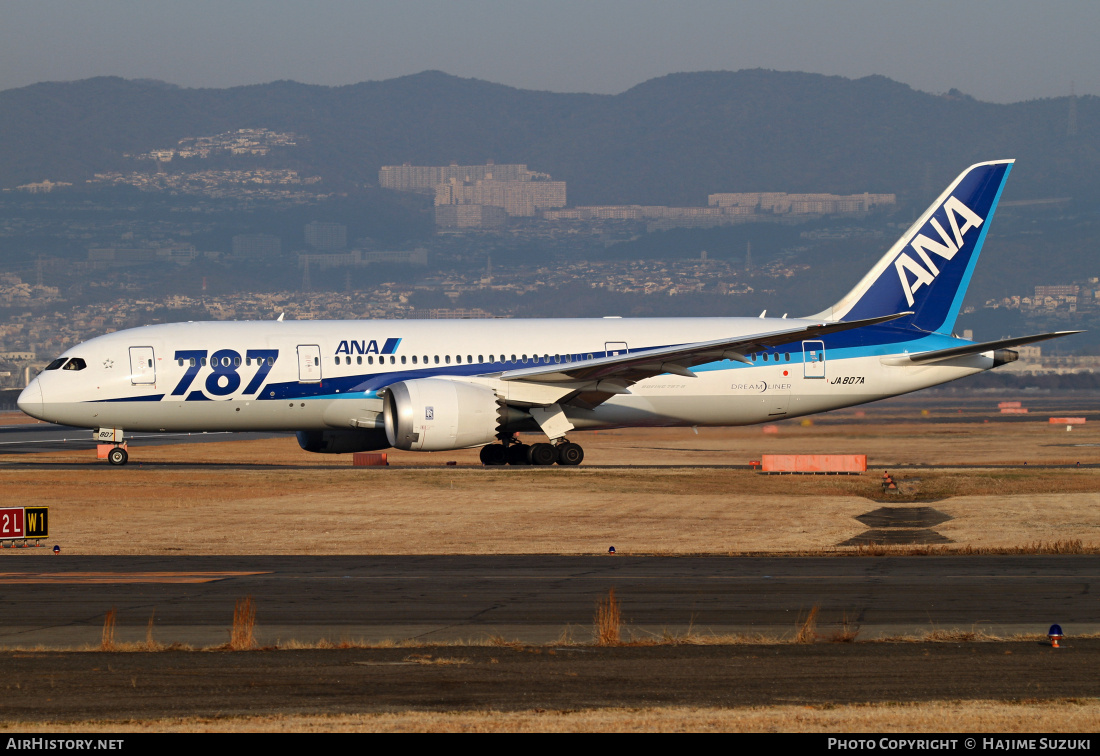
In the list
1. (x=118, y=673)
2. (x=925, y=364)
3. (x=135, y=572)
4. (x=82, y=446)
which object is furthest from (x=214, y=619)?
(x=82, y=446)

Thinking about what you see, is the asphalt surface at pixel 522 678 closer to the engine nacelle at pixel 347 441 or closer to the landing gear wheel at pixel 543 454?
the landing gear wheel at pixel 543 454

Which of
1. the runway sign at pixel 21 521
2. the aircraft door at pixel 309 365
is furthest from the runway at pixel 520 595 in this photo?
the aircraft door at pixel 309 365

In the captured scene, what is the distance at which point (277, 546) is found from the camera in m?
23.6

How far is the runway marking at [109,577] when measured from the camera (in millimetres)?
18938

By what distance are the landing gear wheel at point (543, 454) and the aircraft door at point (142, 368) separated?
11.1 meters

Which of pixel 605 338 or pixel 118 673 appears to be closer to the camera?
pixel 118 673

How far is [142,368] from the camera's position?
119ft

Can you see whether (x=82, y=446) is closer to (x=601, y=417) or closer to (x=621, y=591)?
(x=601, y=417)

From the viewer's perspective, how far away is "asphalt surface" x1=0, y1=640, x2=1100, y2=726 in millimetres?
11312

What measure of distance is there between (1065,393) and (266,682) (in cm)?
15761

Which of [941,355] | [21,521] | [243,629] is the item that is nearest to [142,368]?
[21,521]

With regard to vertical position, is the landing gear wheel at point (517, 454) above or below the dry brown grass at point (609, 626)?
above

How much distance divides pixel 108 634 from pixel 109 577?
5614 millimetres

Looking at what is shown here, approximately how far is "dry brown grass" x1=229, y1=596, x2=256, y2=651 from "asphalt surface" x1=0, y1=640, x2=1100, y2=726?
25cm
